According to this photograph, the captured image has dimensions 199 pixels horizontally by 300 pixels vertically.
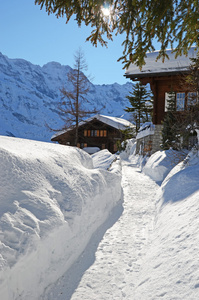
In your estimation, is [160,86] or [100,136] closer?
[160,86]

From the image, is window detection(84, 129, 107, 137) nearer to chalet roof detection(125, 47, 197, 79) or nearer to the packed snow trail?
chalet roof detection(125, 47, 197, 79)

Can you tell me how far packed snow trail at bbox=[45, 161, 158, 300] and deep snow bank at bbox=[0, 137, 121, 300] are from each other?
1.15 feet

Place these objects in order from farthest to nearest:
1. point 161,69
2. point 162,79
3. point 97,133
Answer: point 97,133 → point 162,79 → point 161,69

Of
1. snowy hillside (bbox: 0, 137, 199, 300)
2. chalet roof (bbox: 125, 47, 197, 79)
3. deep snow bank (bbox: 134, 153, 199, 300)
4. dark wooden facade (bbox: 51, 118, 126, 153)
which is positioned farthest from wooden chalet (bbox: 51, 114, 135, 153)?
deep snow bank (bbox: 134, 153, 199, 300)

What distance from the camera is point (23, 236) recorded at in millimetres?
2844

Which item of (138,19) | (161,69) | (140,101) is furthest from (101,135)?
(138,19)

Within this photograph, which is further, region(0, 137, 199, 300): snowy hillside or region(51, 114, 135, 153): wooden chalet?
region(51, 114, 135, 153): wooden chalet

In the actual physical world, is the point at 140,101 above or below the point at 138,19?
above

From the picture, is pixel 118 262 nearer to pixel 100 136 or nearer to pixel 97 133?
pixel 100 136

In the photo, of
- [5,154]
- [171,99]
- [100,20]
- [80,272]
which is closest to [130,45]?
[100,20]

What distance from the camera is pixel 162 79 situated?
16.2m

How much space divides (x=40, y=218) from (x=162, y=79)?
50.4ft

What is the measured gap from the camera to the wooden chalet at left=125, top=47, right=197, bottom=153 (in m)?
15.4

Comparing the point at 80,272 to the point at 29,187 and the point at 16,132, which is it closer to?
the point at 29,187
